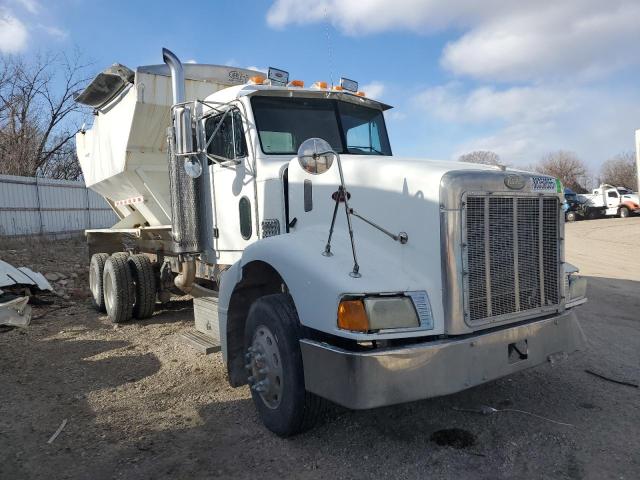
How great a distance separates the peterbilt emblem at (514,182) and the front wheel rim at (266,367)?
6.29 feet

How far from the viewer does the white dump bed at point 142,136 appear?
6488 mm

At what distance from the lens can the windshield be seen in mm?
4777

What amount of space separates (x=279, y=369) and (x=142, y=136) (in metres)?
4.55

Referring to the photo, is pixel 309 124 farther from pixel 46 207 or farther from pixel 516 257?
pixel 46 207

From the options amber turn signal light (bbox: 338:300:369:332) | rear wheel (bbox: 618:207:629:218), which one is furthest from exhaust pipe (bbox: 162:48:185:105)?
rear wheel (bbox: 618:207:629:218)

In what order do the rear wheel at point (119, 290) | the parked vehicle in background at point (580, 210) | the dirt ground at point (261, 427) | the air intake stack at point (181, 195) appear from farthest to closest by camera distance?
the parked vehicle in background at point (580, 210)
the rear wheel at point (119, 290)
the air intake stack at point (181, 195)
the dirt ground at point (261, 427)

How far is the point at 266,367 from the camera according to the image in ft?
12.0

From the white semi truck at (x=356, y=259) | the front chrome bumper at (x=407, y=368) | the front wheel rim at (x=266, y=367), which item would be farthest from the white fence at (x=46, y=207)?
the front chrome bumper at (x=407, y=368)

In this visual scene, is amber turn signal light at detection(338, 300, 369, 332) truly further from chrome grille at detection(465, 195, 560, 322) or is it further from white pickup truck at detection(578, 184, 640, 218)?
white pickup truck at detection(578, 184, 640, 218)

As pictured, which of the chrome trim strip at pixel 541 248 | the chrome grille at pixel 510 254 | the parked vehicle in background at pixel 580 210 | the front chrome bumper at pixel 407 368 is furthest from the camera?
the parked vehicle in background at pixel 580 210

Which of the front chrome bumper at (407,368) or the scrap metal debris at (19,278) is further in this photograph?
the scrap metal debris at (19,278)

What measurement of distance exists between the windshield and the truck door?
25 centimetres

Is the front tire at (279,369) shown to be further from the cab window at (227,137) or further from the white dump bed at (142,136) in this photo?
the white dump bed at (142,136)

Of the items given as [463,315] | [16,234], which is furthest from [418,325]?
[16,234]
